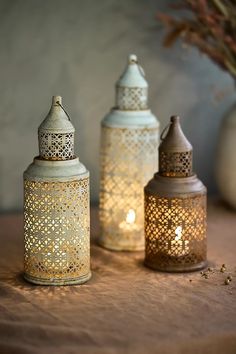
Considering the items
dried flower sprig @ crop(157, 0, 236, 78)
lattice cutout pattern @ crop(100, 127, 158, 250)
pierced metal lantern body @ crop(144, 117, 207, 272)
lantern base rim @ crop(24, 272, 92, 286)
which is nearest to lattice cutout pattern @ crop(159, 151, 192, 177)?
pierced metal lantern body @ crop(144, 117, 207, 272)

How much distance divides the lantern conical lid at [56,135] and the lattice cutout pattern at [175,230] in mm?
195

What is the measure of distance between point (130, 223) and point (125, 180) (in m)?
0.09

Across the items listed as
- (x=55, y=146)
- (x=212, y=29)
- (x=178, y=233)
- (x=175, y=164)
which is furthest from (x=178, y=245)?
(x=212, y=29)

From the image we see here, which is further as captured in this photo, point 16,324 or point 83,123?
point 83,123

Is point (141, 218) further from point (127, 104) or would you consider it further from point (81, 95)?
point (81, 95)

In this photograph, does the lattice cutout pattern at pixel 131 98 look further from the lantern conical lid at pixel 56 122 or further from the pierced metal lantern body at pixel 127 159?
the lantern conical lid at pixel 56 122

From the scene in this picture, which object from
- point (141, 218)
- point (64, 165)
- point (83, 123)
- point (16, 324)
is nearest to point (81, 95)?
point (83, 123)

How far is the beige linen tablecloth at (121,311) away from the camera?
3.52 feet

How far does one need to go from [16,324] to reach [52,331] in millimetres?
61

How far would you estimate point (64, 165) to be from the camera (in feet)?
4.29

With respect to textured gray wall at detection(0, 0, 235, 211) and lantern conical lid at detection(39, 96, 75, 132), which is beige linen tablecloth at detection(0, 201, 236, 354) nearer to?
lantern conical lid at detection(39, 96, 75, 132)

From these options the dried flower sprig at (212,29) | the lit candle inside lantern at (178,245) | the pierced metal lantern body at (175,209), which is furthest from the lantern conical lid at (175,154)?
the dried flower sprig at (212,29)

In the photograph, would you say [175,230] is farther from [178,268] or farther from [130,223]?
[130,223]

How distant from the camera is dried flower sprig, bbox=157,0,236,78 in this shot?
173 centimetres
